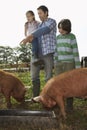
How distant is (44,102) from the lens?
7492mm

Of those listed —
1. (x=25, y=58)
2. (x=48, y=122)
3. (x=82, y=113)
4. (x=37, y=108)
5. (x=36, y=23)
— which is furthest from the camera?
(x=25, y=58)

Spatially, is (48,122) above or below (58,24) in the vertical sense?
below

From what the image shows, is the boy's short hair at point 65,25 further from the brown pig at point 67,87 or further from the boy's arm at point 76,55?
the brown pig at point 67,87

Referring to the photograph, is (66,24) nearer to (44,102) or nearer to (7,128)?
(44,102)

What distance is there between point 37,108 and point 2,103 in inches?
44.0

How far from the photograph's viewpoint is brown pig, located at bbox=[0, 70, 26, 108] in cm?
884

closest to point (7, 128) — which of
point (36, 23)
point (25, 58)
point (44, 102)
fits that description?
point (44, 102)

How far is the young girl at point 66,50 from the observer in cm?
816

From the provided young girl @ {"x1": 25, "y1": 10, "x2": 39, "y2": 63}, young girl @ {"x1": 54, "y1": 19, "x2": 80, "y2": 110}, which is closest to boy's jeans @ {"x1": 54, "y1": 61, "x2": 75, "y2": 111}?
young girl @ {"x1": 54, "y1": 19, "x2": 80, "y2": 110}

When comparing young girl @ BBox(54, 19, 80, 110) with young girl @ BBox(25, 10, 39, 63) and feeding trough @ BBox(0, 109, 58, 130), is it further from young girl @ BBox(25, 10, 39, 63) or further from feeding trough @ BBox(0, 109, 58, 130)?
→ feeding trough @ BBox(0, 109, 58, 130)

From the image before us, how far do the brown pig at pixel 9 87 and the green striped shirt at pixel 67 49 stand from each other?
129 cm

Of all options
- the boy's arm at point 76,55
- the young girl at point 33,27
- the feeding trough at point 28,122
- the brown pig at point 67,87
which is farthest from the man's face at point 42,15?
the feeding trough at point 28,122

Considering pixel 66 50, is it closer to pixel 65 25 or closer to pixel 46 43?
pixel 65 25

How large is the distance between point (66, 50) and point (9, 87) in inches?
63.8
